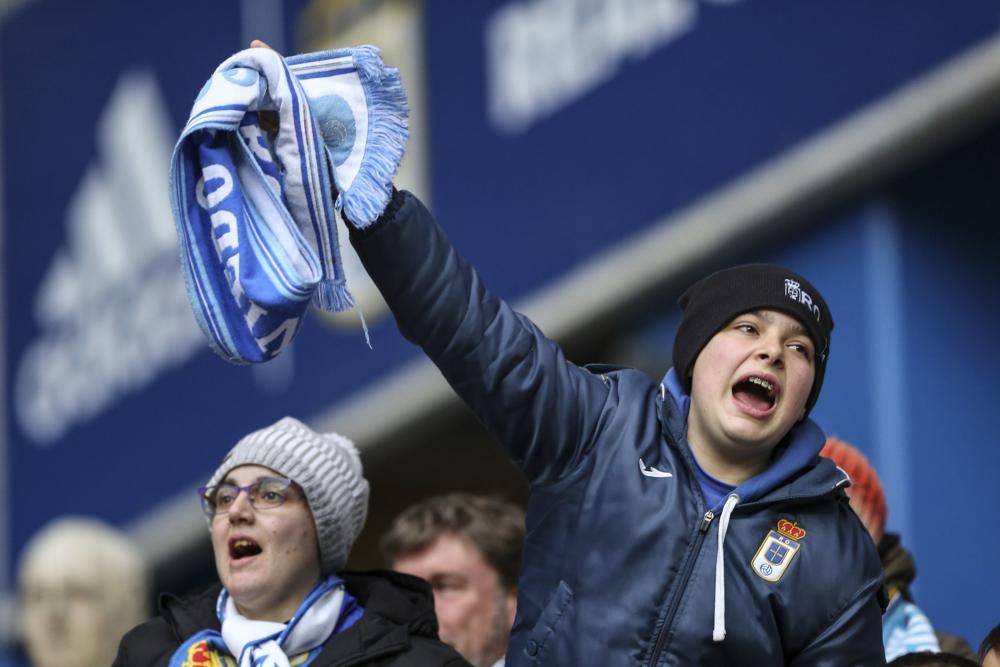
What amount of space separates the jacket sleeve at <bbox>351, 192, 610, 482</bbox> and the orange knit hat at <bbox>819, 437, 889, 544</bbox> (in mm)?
1086

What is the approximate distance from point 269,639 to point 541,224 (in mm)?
4140

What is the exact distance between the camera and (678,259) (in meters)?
7.09

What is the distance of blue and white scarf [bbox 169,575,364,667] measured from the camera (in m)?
3.82

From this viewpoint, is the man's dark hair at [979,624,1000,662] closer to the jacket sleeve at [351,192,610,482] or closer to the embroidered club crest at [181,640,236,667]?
the jacket sleeve at [351,192,610,482]

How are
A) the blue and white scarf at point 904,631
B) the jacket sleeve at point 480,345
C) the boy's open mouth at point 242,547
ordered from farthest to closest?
1. the blue and white scarf at point 904,631
2. the boy's open mouth at point 242,547
3. the jacket sleeve at point 480,345

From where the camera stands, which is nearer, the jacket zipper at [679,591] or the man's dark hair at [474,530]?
the jacket zipper at [679,591]

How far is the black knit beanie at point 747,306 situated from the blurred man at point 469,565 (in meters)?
1.23

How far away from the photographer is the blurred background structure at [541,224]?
20.6 feet

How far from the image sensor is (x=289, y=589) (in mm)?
3932

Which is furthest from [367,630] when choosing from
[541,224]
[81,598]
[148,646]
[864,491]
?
[541,224]

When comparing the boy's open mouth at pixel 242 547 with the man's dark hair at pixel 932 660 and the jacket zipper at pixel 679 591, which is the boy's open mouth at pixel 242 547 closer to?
the jacket zipper at pixel 679 591

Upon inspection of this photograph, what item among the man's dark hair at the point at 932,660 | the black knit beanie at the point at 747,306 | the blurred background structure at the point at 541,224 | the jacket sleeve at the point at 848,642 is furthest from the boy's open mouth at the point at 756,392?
the blurred background structure at the point at 541,224

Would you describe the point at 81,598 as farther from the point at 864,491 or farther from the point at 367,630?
the point at 864,491

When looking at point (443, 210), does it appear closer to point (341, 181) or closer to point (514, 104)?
point (514, 104)
